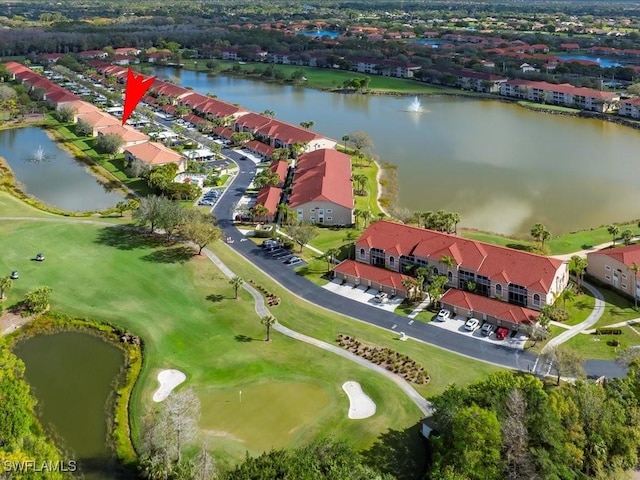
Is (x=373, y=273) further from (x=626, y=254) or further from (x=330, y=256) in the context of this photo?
(x=626, y=254)

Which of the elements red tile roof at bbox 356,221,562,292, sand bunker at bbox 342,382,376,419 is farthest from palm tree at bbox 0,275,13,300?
red tile roof at bbox 356,221,562,292

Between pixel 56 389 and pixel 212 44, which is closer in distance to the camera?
pixel 56 389

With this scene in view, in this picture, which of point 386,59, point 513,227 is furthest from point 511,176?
point 386,59

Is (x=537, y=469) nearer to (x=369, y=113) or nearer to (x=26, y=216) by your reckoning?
(x=26, y=216)

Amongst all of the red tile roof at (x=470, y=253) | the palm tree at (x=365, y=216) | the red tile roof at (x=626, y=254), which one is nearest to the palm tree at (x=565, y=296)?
the red tile roof at (x=470, y=253)

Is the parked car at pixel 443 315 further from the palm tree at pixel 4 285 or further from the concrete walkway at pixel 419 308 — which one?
the palm tree at pixel 4 285

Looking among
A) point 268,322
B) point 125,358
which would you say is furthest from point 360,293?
point 125,358

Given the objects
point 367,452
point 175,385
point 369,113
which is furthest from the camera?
point 369,113
